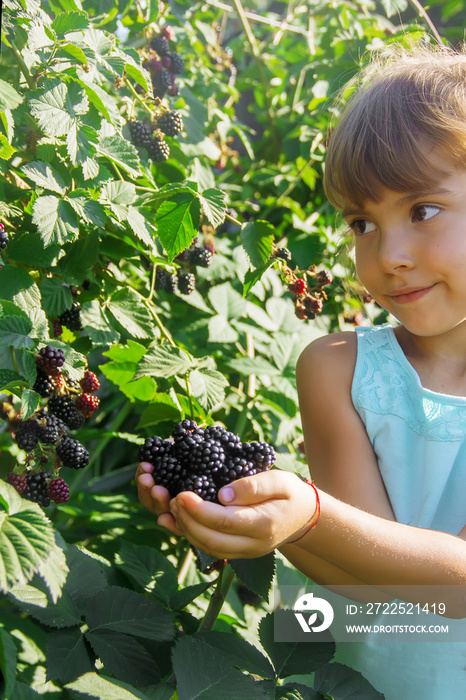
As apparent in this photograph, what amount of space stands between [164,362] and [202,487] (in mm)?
385

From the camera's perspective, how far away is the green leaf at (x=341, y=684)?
91 cm

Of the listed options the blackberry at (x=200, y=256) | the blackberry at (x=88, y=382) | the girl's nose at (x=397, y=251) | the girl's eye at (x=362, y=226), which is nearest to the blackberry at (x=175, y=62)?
the blackberry at (x=200, y=256)

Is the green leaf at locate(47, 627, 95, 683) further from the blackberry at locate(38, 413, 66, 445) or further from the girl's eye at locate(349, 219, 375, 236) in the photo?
the girl's eye at locate(349, 219, 375, 236)

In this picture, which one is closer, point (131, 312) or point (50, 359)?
point (50, 359)

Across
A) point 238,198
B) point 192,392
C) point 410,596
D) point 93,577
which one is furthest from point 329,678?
point 238,198

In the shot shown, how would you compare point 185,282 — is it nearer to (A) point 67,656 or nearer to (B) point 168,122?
(B) point 168,122

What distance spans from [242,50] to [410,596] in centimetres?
206

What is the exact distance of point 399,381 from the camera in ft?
4.13

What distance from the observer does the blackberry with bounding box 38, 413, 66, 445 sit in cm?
89

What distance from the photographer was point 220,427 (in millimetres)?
906

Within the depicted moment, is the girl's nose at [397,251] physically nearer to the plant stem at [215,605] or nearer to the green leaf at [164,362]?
the green leaf at [164,362]

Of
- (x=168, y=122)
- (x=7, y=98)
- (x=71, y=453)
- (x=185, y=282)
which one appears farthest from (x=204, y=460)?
(x=168, y=122)

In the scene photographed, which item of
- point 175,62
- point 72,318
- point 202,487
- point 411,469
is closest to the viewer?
point 202,487

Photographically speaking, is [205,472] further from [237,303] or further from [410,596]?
[237,303]
